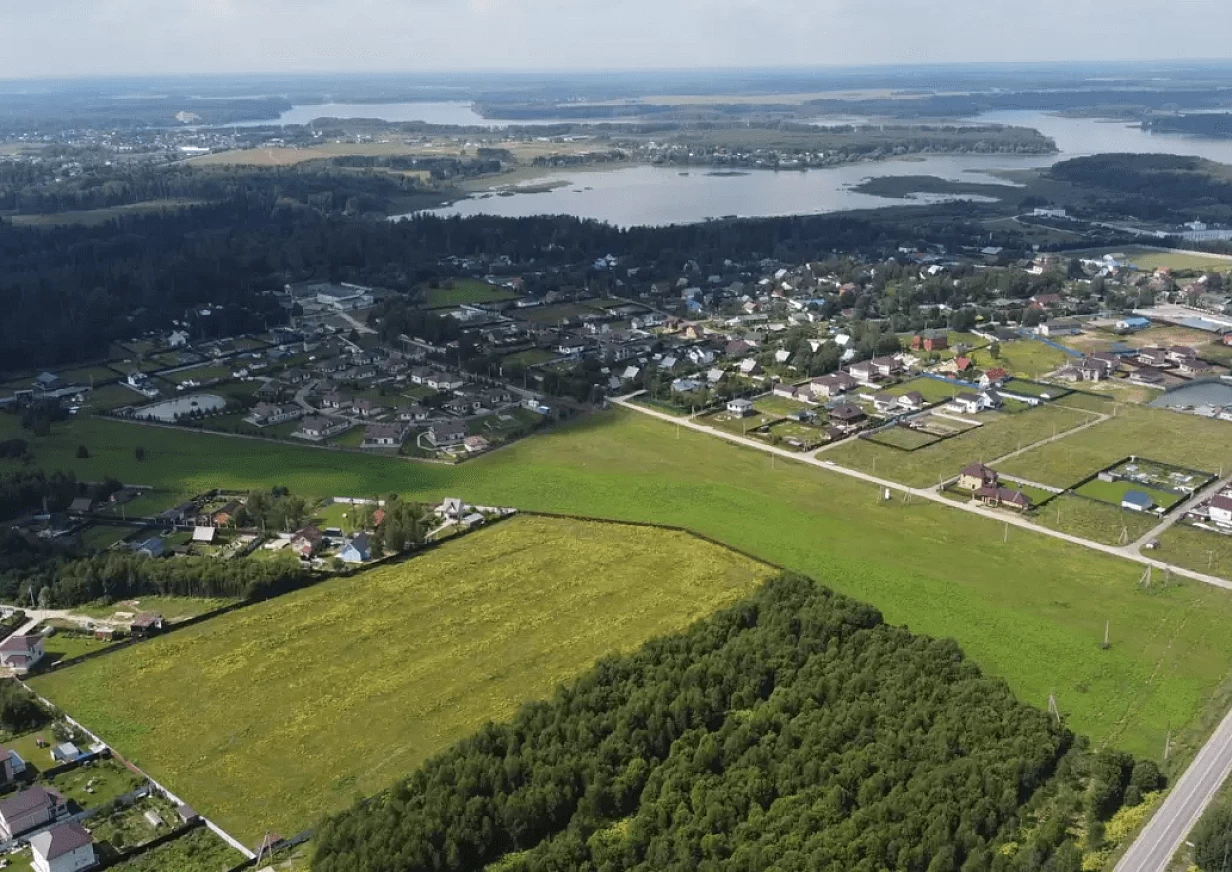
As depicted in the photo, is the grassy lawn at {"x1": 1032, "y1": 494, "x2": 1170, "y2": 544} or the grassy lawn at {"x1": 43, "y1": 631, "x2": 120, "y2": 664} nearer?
the grassy lawn at {"x1": 43, "y1": 631, "x2": 120, "y2": 664}

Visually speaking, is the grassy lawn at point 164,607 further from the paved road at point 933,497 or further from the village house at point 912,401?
the village house at point 912,401

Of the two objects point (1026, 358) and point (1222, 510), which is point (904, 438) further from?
point (1026, 358)

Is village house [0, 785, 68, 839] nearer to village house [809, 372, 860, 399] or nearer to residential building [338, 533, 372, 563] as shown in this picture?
residential building [338, 533, 372, 563]

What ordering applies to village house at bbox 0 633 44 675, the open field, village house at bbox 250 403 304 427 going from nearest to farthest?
village house at bbox 0 633 44 675, village house at bbox 250 403 304 427, the open field

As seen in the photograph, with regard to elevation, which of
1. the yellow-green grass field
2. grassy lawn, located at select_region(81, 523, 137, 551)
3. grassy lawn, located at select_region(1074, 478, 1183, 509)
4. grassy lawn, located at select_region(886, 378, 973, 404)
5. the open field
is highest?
the open field

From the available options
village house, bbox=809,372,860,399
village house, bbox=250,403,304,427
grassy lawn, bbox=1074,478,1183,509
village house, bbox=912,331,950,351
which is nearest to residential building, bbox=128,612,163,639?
Result: village house, bbox=250,403,304,427

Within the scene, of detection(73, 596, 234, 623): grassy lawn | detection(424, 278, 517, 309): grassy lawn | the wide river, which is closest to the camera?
detection(73, 596, 234, 623): grassy lawn

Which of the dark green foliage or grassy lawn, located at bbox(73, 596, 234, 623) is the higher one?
the dark green foliage

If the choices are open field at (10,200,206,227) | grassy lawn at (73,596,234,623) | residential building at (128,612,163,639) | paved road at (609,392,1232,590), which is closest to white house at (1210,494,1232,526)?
paved road at (609,392,1232,590)

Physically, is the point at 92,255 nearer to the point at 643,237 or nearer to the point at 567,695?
the point at 643,237

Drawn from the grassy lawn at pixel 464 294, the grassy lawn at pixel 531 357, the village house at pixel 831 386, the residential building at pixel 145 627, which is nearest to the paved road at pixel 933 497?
the village house at pixel 831 386
